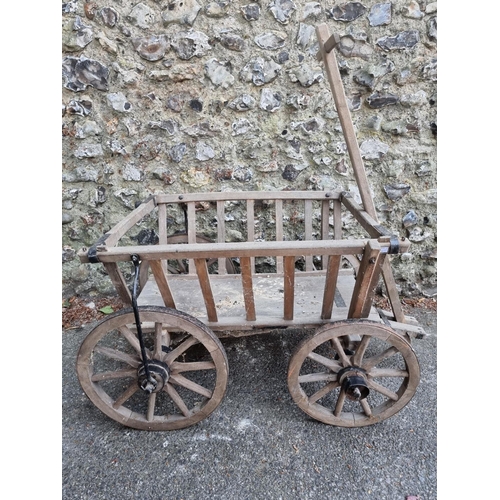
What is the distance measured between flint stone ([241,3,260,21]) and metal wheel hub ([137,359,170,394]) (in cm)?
203

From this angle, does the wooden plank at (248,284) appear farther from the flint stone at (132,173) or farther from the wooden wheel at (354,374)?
the flint stone at (132,173)

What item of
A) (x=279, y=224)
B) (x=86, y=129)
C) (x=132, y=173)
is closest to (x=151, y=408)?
(x=279, y=224)

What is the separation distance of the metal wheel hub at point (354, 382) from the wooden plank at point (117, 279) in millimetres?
980

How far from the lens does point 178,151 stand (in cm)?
230

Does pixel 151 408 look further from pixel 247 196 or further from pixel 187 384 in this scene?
pixel 247 196

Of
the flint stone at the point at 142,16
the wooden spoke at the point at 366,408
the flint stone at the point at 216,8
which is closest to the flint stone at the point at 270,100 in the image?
the flint stone at the point at 216,8

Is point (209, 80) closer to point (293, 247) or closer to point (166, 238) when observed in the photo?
point (166, 238)

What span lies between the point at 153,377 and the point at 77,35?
203 cm

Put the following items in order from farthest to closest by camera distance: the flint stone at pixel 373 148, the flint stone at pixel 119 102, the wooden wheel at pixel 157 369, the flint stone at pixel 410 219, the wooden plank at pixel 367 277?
the flint stone at pixel 410 219 → the flint stone at pixel 373 148 → the flint stone at pixel 119 102 → the wooden wheel at pixel 157 369 → the wooden plank at pixel 367 277

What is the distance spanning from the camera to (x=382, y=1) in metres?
2.11

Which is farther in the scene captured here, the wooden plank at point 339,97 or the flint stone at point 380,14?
the flint stone at point 380,14

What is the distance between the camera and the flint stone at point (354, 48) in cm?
217

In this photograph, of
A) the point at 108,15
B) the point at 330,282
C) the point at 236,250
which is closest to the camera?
the point at 236,250

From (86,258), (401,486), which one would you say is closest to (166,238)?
(86,258)
